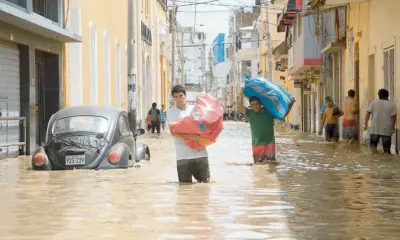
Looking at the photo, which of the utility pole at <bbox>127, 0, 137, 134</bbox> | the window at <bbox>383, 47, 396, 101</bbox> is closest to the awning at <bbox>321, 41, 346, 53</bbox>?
the window at <bbox>383, 47, 396, 101</bbox>

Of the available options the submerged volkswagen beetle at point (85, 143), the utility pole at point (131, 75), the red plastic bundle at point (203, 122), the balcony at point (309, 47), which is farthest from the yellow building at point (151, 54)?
the red plastic bundle at point (203, 122)

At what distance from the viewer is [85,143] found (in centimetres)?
1641

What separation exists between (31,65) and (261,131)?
8.62 m

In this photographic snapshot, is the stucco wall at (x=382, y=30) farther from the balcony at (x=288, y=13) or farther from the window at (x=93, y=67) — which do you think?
the balcony at (x=288, y=13)

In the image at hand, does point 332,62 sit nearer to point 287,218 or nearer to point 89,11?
point 89,11

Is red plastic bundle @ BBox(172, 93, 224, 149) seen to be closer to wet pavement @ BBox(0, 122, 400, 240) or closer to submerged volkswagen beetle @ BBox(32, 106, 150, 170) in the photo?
wet pavement @ BBox(0, 122, 400, 240)

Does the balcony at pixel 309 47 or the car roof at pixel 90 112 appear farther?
the balcony at pixel 309 47

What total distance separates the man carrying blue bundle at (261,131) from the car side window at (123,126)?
96.3 inches

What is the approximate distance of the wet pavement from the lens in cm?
838

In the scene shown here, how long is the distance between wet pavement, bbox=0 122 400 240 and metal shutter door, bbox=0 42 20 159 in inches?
146

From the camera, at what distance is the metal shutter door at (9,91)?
70.6 ft

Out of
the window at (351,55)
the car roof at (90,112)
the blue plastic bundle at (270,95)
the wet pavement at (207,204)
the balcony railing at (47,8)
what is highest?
the balcony railing at (47,8)

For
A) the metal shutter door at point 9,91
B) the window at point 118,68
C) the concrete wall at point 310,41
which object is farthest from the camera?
the concrete wall at point 310,41

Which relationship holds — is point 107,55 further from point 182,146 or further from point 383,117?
point 182,146
